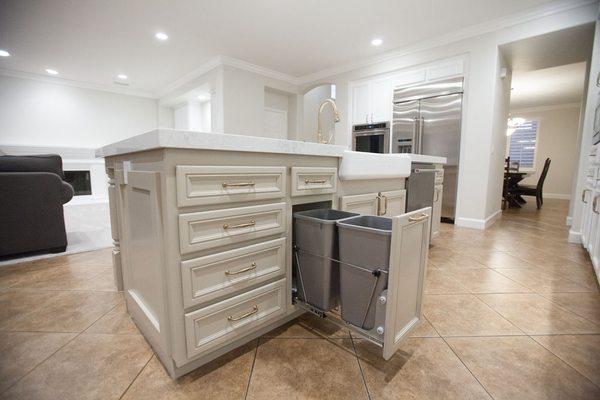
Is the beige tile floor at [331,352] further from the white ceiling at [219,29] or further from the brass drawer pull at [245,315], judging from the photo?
the white ceiling at [219,29]

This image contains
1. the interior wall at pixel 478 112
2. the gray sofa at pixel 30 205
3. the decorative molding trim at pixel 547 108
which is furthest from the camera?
the decorative molding trim at pixel 547 108

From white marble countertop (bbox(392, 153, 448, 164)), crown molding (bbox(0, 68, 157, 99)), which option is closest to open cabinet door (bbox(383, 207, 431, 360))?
white marble countertop (bbox(392, 153, 448, 164))

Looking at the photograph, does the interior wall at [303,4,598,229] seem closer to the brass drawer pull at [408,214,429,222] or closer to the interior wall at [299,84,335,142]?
the interior wall at [299,84,335,142]

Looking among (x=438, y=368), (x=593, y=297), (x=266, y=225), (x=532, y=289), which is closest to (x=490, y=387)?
(x=438, y=368)

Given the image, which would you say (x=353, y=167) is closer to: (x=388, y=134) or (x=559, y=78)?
(x=388, y=134)

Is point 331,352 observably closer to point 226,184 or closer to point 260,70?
point 226,184

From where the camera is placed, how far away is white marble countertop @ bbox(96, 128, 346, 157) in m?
0.78

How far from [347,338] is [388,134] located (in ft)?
12.1

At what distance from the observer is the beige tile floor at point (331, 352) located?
35.8 inches

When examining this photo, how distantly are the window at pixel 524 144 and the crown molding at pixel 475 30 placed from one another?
20.3ft

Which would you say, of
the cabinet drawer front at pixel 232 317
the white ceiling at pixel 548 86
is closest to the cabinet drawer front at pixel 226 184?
the cabinet drawer front at pixel 232 317

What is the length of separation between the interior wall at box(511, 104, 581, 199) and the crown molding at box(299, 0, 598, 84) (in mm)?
6089

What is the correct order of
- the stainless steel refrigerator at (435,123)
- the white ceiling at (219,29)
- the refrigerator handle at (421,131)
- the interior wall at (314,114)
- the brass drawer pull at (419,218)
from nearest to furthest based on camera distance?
the brass drawer pull at (419,218)
the white ceiling at (219,29)
the stainless steel refrigerator at (435,123)
the refrigerator handle at (421,131)
the interior wall at (314,114)

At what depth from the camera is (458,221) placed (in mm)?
3598
